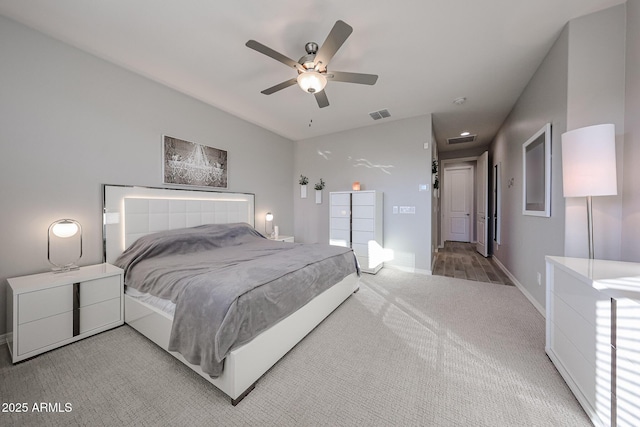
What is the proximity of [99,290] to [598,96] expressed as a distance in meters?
4.50

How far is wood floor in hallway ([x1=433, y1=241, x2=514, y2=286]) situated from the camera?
3.61 m

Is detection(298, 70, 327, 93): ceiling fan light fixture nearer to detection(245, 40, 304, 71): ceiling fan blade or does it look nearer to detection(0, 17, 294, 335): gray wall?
detection(245, 40, 304, 71): ceiling fan blade

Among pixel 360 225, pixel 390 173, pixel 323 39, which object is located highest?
pixel 323 39

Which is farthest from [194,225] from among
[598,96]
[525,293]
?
[525,293]

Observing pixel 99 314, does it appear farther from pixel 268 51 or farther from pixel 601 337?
pixel 601 337

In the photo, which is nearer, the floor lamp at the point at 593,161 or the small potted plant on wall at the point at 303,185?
the floor lamp at the point at 593,161

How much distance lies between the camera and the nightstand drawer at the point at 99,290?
1.94 m

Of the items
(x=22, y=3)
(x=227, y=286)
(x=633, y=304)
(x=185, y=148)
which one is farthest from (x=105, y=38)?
(x=633, y=304)

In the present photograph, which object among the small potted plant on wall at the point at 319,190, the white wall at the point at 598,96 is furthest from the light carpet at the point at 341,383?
the small potted plant on wall at the point at 319,190

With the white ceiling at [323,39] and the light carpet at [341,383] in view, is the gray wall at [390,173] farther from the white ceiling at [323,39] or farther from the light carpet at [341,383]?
the light carpet at [341,383]

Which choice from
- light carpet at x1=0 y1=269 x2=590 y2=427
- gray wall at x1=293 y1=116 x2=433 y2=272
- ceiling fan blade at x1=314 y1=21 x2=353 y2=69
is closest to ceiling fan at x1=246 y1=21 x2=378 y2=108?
ceiling fan blade at x1=314 y1=21 x2=353 y2=69

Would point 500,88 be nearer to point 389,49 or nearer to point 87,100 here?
point 389,49

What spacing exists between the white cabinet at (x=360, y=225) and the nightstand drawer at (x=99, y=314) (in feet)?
10.0

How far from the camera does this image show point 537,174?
2.46 metres
